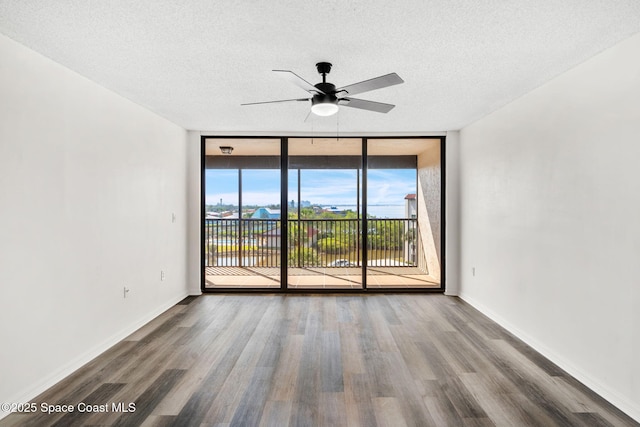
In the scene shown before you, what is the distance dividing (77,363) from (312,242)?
3.24 meters

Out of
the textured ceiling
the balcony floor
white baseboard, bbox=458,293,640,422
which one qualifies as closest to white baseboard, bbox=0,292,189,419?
the balcony floor

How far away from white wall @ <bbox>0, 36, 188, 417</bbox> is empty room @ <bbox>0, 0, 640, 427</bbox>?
18 millimetres

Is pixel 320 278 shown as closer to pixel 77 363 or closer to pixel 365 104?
pixel 365 104

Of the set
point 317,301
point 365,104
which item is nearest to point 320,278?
point 317,301

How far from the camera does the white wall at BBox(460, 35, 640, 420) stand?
7.10 feet

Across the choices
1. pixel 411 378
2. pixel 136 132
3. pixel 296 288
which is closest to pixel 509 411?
pixel 411 378

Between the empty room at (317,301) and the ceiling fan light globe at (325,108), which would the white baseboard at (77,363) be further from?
the ceiling fan light globe at (325,108)

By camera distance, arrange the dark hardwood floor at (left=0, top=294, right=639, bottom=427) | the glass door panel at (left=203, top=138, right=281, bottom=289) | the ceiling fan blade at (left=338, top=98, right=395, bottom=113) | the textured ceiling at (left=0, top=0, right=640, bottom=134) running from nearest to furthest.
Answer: the textured ceiling at (left=0, top=0, right=640, bottom=134) < the dark hardwood floor at (left=0, top=294, right=639, bottom=427) < the ceiling fan blade at (left=338, top=98, right=395, bottom=113) < the glass door panel at (left=203, top=138, right=281, bottom=289)

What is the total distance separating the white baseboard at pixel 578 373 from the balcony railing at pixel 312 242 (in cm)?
179

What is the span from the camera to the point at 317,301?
15.0ft

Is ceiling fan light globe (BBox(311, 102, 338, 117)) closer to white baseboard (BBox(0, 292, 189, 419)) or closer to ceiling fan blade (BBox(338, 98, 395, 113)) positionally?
ceiling fan blade (BBox(338, 98, 395, 113))

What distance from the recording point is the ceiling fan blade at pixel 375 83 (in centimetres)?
224

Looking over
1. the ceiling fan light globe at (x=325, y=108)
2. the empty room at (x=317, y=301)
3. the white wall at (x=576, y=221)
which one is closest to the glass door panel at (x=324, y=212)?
the empty room at (x=317, y=301)

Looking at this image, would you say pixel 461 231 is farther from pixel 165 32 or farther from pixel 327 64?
pixel 165 32
